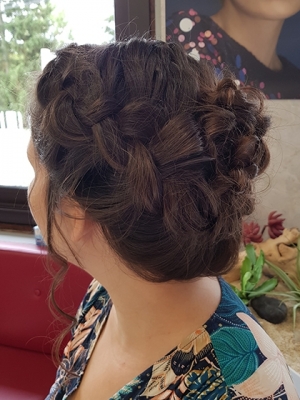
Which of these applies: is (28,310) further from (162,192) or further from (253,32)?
(253,32)

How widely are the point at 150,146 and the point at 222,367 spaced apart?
32 centimetres

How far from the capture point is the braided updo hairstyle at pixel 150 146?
0.48 m

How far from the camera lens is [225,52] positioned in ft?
3.93

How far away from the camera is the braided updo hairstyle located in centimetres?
48

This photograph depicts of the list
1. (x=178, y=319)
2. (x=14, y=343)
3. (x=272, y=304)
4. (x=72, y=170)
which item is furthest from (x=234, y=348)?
(x=14, y=343)

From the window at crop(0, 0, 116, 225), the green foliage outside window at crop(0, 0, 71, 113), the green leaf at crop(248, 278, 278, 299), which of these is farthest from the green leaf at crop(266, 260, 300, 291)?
the green foliage outside window at crop(0, 0, 71, 113)

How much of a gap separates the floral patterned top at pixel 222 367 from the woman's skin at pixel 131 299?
0.02m

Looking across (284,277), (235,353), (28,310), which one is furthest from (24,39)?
(235,353)

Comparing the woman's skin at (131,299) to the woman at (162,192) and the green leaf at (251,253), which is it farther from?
the green leaf at (251,253)

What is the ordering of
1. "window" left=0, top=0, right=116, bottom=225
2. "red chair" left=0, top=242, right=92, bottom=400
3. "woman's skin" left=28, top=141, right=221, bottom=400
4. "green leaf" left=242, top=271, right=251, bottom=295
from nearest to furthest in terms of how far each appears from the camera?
"woman's skin" left=28, top=141, right=221, bottom=400 → "green leaf" left=242, top=271, right=251, bottom=295 → "red chair" left=0, top=242, right=92, bottom=400 → "window" left=0, top=0, right=116, bottom=225

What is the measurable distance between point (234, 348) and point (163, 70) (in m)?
0.39

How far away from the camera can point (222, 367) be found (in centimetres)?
53

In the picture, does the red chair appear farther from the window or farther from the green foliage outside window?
the green foliage outside window

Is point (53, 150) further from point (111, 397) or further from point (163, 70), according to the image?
point (111, 397)
